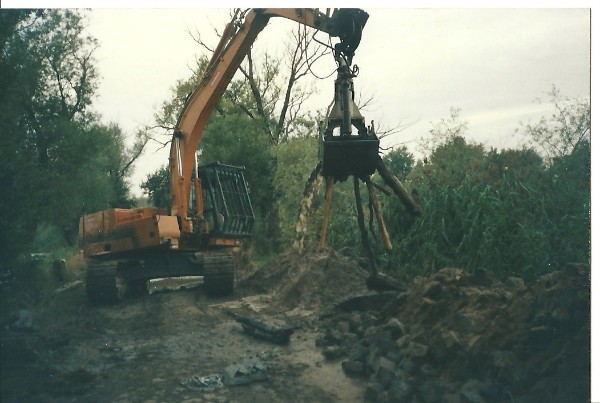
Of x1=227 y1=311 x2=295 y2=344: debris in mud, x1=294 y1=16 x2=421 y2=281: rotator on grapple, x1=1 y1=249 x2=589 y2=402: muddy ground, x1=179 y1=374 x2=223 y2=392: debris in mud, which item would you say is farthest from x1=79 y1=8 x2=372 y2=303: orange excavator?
x1=294 y1=16 x2=421 y2=281: rotator on grapple

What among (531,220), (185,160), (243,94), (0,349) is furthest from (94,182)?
(531,220)

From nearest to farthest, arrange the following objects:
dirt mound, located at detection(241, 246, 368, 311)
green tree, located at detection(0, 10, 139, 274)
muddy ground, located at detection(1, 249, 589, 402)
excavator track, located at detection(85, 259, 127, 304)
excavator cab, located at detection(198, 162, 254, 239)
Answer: muddy ground, located at detection(1, 249, 589, 402) → green tree, located at detection(0, 10, 139, 274) → excavator cab, located at detection(198, 162, 254, 239) → excavator track, located at detection(85, 259, 127, 304) → dirt mound, located at detection(241, 246, 368, 311)

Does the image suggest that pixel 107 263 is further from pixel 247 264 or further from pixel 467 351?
Answer: pixel 467 351

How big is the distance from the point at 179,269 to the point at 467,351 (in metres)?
4.37

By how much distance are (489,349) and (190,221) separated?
4.04m

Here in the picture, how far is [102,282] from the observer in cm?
759

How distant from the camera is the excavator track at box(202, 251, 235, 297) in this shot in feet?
25.5

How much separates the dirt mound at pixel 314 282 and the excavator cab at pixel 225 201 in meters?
1.11

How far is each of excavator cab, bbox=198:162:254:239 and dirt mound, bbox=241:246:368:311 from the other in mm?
1106

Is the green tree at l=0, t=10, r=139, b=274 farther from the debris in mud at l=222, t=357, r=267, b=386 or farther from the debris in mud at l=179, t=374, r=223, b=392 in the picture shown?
the debris in mud at l=222, t=357, r=267, b=386

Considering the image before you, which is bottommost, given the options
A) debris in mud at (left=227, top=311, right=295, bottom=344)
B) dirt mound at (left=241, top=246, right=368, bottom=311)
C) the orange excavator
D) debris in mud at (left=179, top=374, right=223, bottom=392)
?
debris in mud at (left=179, top=374, right=223, bottom=392)

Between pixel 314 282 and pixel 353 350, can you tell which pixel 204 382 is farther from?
pixel 314 282

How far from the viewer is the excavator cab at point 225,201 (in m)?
7.45

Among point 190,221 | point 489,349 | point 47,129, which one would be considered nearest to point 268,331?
point 190,221
